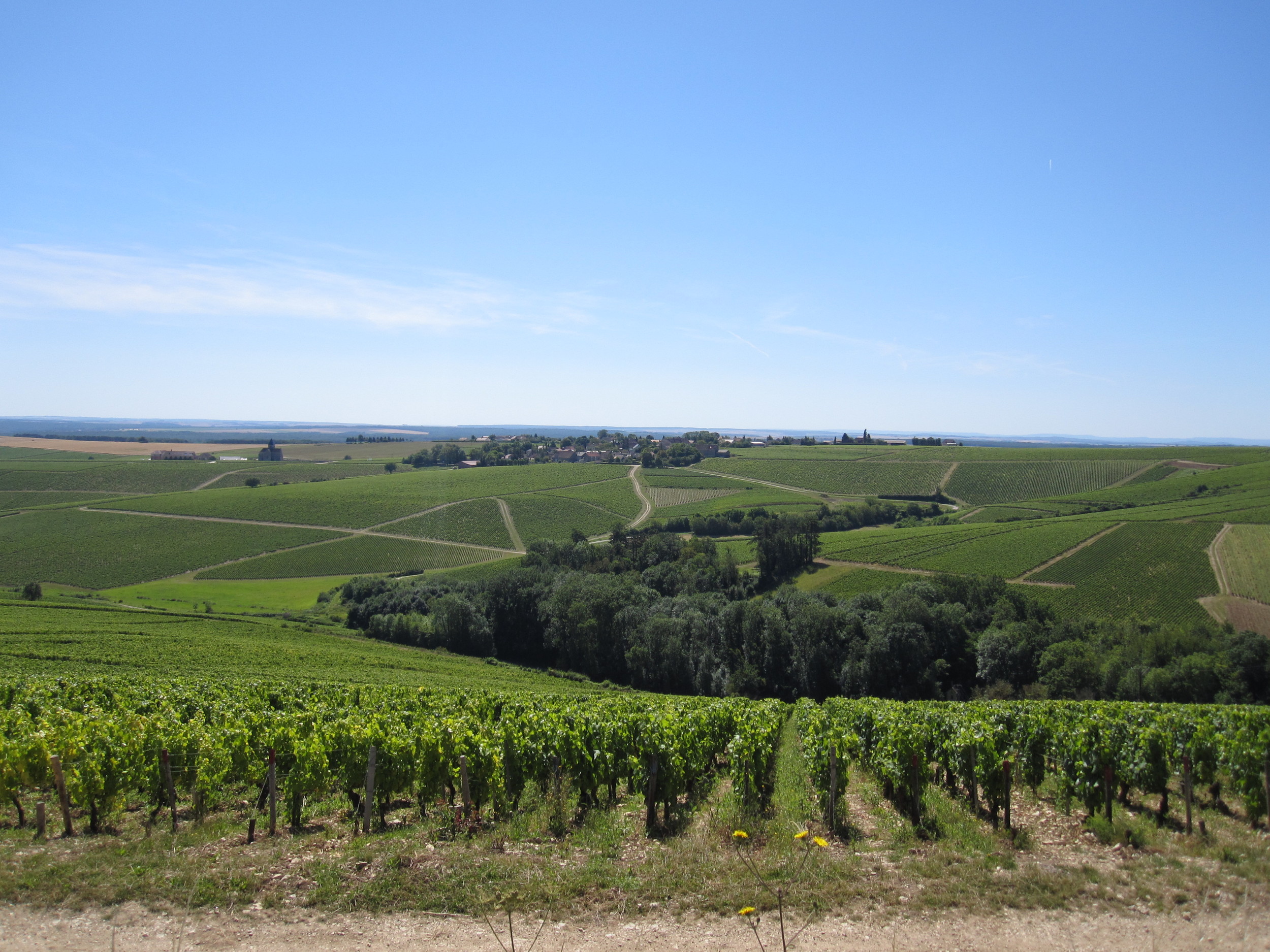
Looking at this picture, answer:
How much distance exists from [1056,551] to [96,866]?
8044 cm

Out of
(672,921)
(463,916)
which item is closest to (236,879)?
(463,916)

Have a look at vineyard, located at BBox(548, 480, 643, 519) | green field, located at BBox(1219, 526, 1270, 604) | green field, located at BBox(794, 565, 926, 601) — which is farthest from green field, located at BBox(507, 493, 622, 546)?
green field, located at BBox(1219, 526, 1270, 604)

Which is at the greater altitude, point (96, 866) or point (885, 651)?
point (96, 866)

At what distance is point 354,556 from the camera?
8794cm

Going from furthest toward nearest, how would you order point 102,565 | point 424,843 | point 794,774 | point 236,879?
point 102,565 < point 794,774 < point 424,843 < point 236,879

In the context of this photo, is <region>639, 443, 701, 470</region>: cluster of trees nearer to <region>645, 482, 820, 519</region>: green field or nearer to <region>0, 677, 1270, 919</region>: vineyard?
<region>645, 482, 820, 519</region>: green field

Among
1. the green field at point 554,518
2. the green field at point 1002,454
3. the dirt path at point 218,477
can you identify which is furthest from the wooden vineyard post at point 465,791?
the green field at point 1002,454

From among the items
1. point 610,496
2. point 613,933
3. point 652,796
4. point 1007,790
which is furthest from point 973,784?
point 610,496

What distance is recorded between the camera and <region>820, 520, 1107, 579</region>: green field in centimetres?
6931

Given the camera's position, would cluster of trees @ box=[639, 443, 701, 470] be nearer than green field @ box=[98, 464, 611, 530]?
No

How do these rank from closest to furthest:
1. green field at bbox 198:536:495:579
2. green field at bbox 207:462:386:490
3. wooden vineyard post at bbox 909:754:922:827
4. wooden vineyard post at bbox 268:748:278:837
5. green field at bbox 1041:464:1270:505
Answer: wooden vineyard post at bbox 268:748:278:837 < wooden vineyard post at bbox 909:754:922:827 < green field at bbox 198:536:495:579 < green field at bbox 1041:464:1270:505 < green field at bbox 207:462:386:490

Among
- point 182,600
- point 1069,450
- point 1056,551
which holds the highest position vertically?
point 1069,450

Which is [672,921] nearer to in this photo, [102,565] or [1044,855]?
[1044,855]

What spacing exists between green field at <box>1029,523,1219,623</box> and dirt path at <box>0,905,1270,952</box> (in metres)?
55.6
